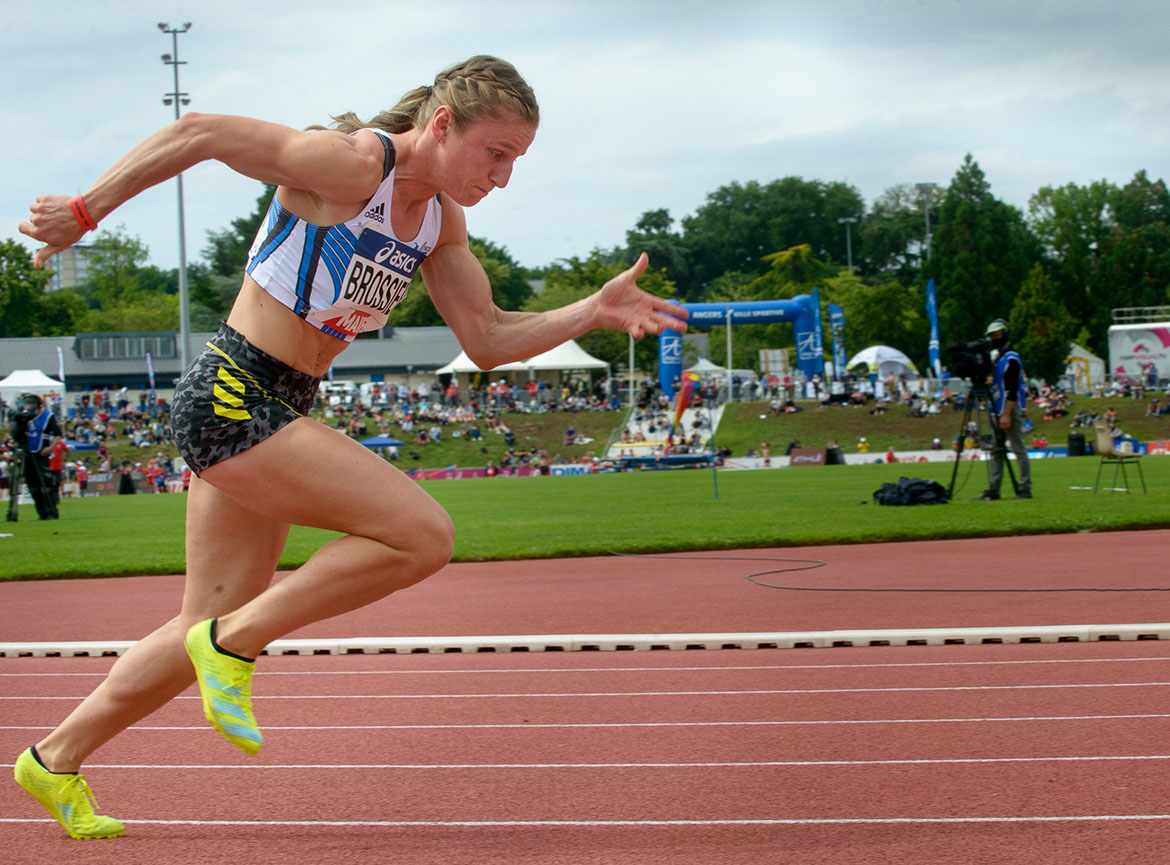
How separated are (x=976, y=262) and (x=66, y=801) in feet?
232

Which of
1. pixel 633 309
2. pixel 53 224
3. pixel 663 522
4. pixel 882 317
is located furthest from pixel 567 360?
pixel 53 224

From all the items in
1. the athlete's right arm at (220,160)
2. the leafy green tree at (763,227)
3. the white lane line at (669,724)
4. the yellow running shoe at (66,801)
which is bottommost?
the white lane line at (669,724)

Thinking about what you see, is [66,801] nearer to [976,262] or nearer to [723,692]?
[723,692]

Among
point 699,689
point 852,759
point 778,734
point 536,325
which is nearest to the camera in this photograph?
point 536,325

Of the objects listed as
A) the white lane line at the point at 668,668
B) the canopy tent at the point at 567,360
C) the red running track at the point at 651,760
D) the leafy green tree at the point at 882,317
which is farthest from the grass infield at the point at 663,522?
the leafy green tree at the point at 882,317

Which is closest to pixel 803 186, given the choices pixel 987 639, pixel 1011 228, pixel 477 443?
pixel 1011 228

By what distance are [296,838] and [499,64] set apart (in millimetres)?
2015

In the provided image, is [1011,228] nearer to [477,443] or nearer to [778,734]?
[477,443]

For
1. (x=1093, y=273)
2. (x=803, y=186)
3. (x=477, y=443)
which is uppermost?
(x=803, y=186)

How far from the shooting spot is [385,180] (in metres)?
2.70

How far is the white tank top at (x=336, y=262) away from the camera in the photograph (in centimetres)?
271

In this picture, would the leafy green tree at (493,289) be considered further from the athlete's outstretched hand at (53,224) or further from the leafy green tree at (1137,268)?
the athlete's outstretched hand at (53,224)

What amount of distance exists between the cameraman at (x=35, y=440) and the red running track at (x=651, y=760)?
10.9 meters

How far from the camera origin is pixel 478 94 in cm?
273
